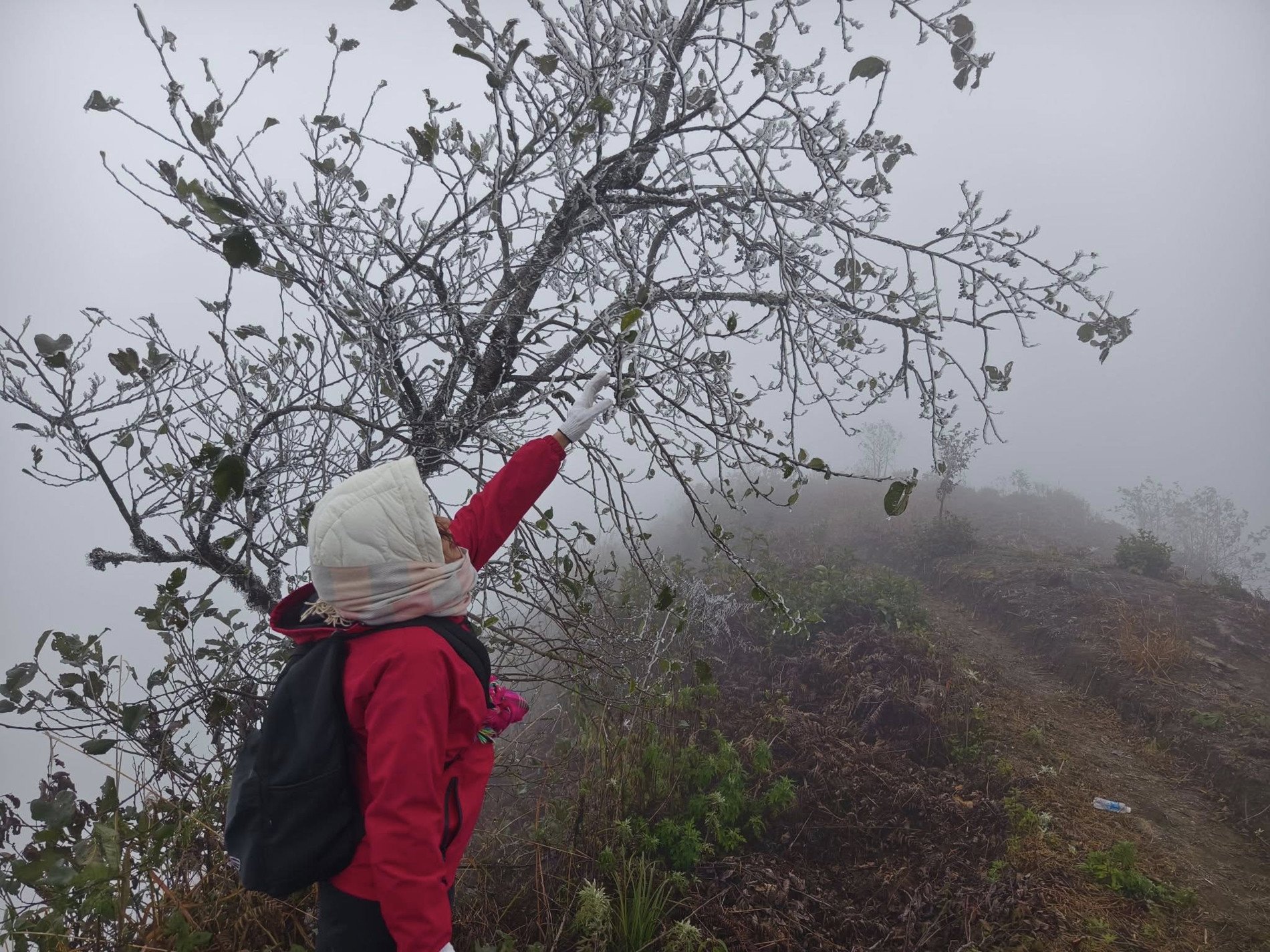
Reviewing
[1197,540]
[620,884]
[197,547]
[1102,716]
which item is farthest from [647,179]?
[1197,540]

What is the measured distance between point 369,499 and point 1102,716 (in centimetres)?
700

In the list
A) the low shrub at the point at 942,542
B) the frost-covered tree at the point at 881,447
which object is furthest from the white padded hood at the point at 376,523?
the frost-covered tree at the point at 881,447

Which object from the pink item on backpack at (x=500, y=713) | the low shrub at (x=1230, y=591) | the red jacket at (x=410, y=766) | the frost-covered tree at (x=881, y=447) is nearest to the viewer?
the red jacket at (x=410, y=766)

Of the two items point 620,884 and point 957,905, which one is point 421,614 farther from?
point 957,905

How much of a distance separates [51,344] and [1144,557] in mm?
12303

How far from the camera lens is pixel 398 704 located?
1.39 metres

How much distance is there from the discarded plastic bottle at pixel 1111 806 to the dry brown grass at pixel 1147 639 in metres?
2.33

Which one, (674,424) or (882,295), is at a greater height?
(882,295)

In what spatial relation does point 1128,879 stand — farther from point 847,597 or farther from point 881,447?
point 881,447

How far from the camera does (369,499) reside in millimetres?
1481

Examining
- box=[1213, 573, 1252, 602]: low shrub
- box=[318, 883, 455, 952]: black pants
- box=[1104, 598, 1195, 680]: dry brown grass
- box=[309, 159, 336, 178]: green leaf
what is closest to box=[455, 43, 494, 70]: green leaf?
box=[309, 159, 336, 178]: green leaf

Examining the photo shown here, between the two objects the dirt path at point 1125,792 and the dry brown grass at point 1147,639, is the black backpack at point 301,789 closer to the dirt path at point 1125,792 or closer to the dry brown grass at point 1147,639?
the dirt path at point 1125,792

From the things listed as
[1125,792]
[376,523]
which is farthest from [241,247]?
[1125,792]

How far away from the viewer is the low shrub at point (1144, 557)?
8984mm
